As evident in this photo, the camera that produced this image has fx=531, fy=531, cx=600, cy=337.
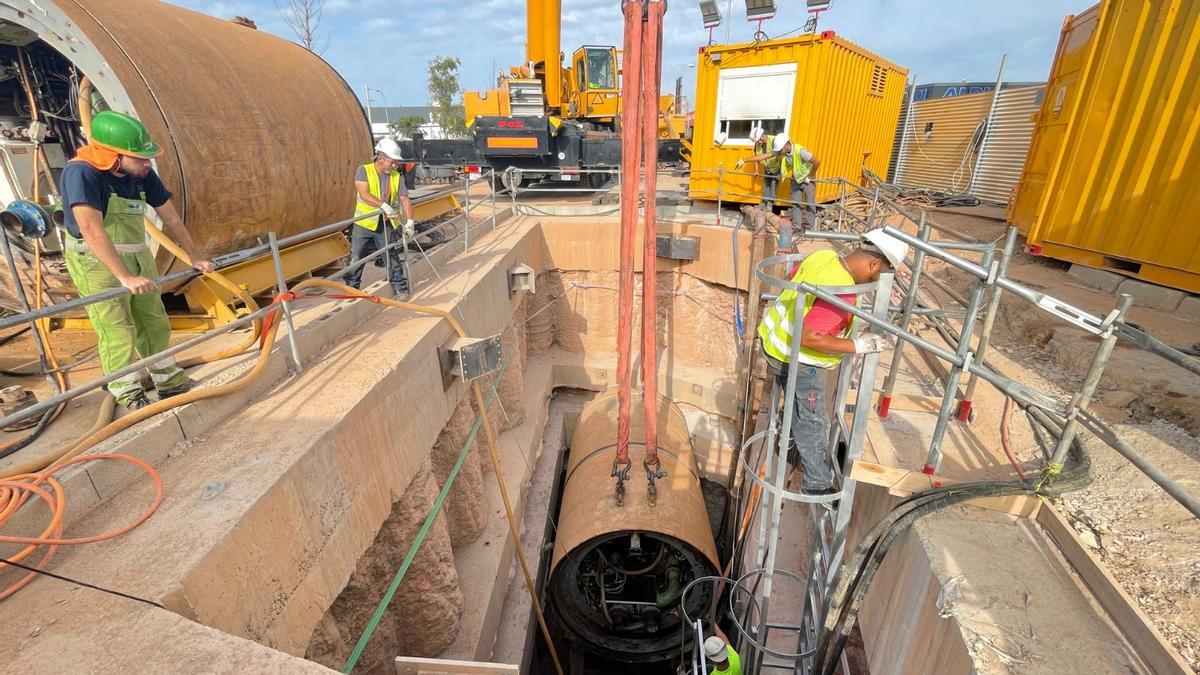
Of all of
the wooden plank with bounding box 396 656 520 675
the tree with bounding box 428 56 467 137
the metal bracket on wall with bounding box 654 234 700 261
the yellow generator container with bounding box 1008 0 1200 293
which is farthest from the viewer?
the tree with bounding box 428 56 467 137

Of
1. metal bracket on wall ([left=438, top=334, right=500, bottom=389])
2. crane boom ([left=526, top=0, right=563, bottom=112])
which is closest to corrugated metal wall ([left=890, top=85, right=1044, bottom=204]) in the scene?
crane boom ([left=526, top=0, right=563, bottom=112])

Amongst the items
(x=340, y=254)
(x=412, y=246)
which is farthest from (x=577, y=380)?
(x=340, y=254)

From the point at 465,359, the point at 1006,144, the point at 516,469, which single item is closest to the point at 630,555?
the point at 516,469

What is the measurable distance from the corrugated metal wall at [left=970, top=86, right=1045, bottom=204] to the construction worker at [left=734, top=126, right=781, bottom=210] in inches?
280

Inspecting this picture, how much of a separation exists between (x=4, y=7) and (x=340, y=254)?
3689 mm

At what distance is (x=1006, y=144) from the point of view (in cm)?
1305

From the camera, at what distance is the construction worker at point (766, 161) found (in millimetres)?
8956

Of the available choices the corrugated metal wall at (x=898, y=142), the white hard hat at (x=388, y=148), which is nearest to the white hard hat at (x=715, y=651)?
the white hard hat at (x=388, y=148)

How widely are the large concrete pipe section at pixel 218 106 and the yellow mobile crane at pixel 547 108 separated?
5.67 meters

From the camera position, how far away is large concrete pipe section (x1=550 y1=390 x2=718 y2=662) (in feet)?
17.9

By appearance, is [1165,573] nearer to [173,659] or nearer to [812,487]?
[812,487]

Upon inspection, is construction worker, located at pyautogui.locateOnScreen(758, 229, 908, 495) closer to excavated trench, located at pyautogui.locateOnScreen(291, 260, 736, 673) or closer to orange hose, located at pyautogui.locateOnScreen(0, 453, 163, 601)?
excavated trench, located at pyautogui.locateOnScreen(291, 260, 736, 673)

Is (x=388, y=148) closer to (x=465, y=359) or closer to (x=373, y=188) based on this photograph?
(x=373, y=188)

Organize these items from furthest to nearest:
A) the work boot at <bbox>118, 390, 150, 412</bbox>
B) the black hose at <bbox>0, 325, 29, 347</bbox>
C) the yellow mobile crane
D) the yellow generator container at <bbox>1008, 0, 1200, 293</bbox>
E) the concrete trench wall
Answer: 1. the yellow mobile crane
2. the yellow generator container at <bbox>1008, 0, 1200, 293</bbox>
3. the black hose at <bbox>0, 325, 29, 347</bbox>
4. the concrete trench wall
5. the work boot at <bbox>118, 390, 150, 412</bbox>
